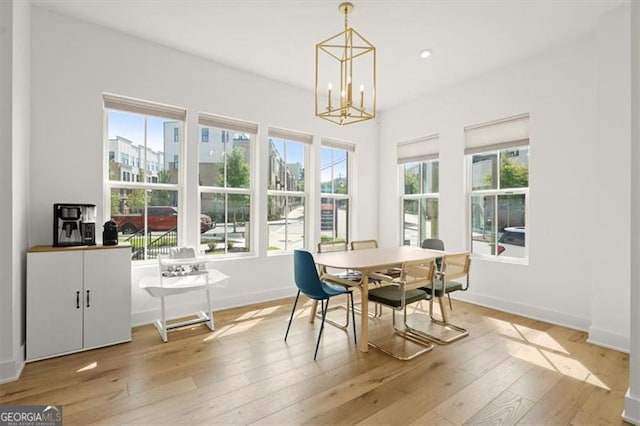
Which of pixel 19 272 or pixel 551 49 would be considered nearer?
pixel 19 272

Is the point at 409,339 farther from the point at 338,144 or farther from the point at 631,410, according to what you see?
the point at 338,144

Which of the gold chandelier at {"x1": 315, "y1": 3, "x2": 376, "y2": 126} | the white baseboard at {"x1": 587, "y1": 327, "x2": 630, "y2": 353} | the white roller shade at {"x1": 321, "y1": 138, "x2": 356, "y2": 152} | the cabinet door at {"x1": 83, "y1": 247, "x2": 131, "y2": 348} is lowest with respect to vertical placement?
the white baseboard at {"x1": 587, "y1": 327, "x2": 630, "y2": 353}

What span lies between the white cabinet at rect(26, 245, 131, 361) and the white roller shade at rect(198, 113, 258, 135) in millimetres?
1761

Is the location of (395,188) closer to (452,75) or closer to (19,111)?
(452,75)

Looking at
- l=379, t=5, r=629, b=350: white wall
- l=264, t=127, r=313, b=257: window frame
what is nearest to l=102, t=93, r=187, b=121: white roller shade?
l=264, t=127, r=313, b=257: window frame

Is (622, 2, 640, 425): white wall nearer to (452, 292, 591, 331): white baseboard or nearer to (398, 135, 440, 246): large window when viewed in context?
(452, 292, 591, 331): white baseboard

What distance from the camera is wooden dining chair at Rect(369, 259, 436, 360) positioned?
2777mm

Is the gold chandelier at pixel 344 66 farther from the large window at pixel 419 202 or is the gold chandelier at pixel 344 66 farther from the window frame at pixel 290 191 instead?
the large window at pixel 419 202

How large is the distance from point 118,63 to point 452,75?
3968 millimetres

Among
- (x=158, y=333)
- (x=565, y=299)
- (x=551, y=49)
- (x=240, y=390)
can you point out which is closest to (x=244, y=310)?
(x=158, y=333)

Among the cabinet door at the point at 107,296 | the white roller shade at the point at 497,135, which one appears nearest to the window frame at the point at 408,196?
the white roller shade at the point at 497,135

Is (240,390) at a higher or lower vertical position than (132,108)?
lower

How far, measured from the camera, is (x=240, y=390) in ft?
7.24

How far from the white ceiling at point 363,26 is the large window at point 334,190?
1.54 m
